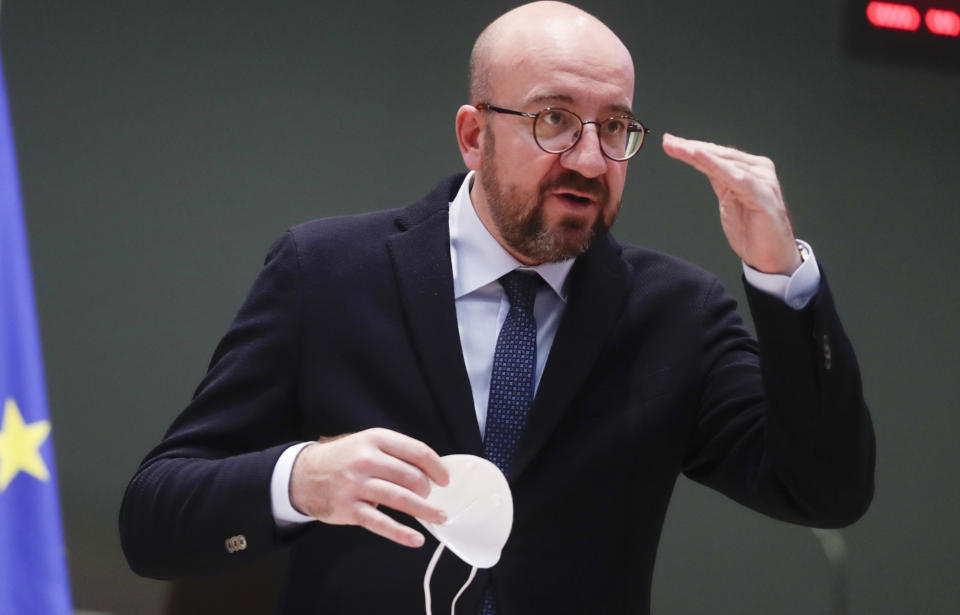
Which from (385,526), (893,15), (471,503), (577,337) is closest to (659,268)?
(577,337)

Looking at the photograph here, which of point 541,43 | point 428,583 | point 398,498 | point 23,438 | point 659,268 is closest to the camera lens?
point 398,498

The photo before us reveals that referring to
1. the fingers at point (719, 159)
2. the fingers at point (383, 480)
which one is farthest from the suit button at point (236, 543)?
the fingers at point (719, 159)

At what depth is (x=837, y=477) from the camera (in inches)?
62.9

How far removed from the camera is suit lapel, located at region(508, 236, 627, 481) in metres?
1.70

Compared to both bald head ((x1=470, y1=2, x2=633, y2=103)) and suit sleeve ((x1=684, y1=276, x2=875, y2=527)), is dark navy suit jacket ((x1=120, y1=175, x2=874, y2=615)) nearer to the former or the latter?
suit sleeve ((x1=684, y1=276, x2=875, y2=527))

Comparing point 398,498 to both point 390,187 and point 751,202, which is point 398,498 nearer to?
point 751,202

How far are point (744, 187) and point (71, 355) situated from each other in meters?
2.15

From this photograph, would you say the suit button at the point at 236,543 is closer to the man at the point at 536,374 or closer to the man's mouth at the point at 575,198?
the man at the point at 536,374

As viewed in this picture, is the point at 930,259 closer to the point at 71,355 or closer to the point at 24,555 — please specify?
the point at 71,355

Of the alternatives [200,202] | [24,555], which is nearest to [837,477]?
[24,555]

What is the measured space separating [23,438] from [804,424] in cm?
110

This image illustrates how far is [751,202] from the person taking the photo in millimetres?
1550

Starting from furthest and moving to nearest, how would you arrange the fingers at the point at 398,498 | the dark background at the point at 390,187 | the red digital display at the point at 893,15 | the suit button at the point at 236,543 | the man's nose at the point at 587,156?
the red digital display at the point at 893,15 → the dark background at the point at 390,187 → the man's nose at the point at 587,156 → the suit button at the point at 236,543 → the fingers at the point at 398,498

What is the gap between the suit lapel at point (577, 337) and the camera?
1698 millimetres
